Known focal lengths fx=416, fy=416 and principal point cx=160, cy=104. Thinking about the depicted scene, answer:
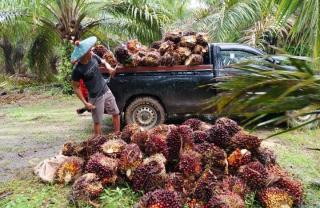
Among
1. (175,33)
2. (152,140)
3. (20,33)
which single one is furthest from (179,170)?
(20,33)

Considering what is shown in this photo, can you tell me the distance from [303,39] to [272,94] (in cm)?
99

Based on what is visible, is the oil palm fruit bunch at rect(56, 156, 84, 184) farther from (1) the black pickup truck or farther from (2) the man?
(1) the black pickup truck

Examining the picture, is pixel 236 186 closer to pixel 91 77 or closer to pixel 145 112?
pixel 91 77

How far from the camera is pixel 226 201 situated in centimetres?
403

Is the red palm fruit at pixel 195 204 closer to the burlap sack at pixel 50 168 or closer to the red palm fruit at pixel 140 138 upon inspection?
the red palm fruit at pixel 140 138

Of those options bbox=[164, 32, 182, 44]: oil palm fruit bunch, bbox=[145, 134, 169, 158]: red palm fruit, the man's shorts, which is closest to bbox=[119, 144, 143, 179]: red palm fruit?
bbox=[145, 134, 169, 158]: red palm fruit

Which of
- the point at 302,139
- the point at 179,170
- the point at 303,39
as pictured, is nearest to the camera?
the point at 303,39

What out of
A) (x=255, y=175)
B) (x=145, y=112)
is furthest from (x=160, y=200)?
(x=145, y=112)

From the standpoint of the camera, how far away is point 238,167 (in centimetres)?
470

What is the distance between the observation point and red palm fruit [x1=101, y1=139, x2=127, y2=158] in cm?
487

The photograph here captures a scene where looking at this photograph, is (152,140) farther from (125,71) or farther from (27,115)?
(27,115)

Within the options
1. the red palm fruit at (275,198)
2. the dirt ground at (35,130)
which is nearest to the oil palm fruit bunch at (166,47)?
the dirt ground at (35,130)

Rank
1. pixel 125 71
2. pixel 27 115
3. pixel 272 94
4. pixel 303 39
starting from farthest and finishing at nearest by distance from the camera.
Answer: pixel 27 115, pixel 125 71, pixel 303 39, pixel 272 94

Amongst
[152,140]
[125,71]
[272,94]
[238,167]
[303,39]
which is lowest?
[238,167]
